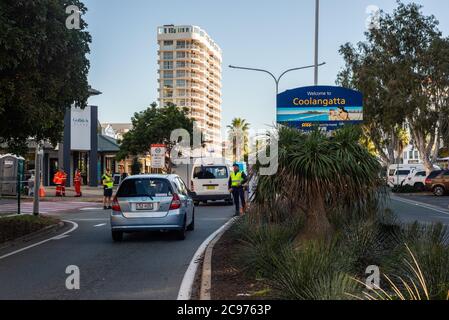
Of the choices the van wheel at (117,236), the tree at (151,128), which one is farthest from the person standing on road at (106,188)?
the tree at (151,128)

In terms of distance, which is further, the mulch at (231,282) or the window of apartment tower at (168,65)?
the window of apartment tower at (168,65)

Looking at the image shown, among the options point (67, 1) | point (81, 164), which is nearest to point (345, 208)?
point (67, 1)

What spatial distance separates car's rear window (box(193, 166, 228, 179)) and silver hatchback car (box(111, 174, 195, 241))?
13444 mm

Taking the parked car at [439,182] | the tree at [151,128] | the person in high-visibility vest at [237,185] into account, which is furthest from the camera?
the tree at [151,128]

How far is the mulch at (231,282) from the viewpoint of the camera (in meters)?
7.06

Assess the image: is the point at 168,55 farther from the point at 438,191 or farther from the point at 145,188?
the point at 145,188

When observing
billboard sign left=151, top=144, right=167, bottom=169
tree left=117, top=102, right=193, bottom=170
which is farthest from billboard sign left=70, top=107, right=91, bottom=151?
billboard sign left=151, top=144, right=167, bottom=169

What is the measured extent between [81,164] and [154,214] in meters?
40.9

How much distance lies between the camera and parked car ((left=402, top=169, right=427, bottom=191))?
45.2m

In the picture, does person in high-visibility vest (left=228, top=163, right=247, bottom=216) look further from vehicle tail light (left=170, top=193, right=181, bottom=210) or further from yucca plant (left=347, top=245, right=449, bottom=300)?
yucca plant (left=347, top=245, right=449, bottom=300)

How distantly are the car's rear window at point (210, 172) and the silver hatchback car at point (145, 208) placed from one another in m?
13.4

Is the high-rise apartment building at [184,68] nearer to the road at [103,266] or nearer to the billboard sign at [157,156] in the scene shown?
the billboard sign at [157,156]
